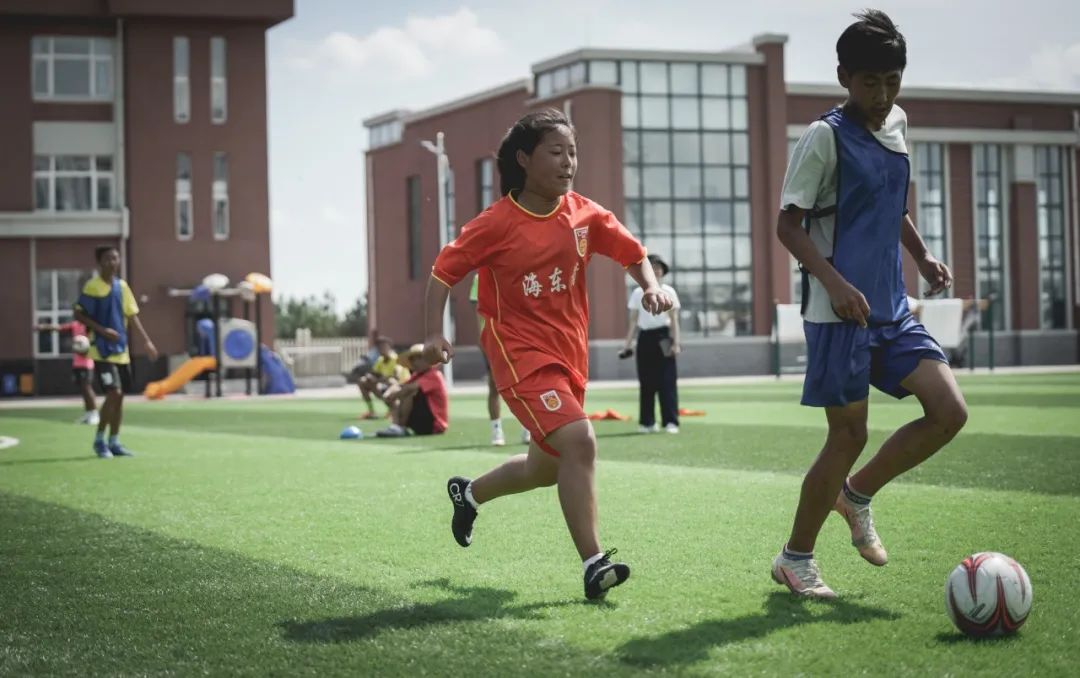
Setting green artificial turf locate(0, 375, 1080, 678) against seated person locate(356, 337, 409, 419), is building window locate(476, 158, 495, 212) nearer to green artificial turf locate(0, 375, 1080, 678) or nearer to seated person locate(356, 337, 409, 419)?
seated person locate(356, 337, 409, 419)

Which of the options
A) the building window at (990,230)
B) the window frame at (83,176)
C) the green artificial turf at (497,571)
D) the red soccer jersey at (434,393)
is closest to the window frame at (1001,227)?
the building window at (990,230)

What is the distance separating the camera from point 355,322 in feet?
287

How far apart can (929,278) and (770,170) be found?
48765mm

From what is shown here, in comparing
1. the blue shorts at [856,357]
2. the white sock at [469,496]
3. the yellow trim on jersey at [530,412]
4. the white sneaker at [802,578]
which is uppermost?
the blue shorts at [856,357]

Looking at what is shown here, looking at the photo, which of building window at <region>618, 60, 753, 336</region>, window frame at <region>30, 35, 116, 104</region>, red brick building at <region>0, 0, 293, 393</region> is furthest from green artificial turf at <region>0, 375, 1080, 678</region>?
building window at <region>618, 60, 753, 336</region>

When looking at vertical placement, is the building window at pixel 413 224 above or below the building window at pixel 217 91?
below

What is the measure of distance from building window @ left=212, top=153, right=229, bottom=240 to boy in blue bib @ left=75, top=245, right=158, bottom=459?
1262 inches

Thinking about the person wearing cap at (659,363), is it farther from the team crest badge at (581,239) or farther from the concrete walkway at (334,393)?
the concrete walkway at (334,393)

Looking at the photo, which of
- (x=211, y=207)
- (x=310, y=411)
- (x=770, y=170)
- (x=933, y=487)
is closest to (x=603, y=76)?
(x=770, y=170)

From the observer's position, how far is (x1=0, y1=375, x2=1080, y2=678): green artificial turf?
4262 millimetres

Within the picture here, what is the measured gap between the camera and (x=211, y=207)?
45.0 metres

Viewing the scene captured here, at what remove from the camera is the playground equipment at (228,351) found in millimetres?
38375

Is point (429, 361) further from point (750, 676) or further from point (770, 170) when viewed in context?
point (770, 170)

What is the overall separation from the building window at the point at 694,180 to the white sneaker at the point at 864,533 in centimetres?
4625
